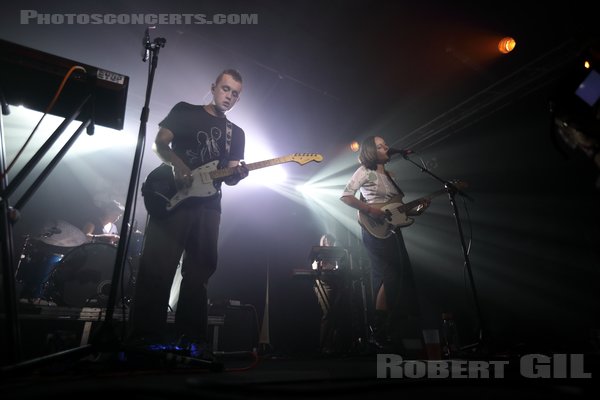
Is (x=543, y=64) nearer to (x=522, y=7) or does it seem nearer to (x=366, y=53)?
(x=522, y=7)

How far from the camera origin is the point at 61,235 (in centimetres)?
438

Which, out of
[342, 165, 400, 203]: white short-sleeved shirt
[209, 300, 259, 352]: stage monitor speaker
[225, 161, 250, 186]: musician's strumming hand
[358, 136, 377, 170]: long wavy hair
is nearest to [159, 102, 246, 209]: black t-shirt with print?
[225, 161, 250, 186]: musician's strumming hand

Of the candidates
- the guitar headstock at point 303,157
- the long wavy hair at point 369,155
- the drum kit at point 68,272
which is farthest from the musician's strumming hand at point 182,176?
the long wavy hair at point 369,155

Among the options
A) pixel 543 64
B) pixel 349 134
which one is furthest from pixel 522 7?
pixel 349 134

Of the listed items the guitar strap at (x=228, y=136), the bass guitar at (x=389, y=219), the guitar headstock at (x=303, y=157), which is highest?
the guitar headstock at (x=303, y=157)

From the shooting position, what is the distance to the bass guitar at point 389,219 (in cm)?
330

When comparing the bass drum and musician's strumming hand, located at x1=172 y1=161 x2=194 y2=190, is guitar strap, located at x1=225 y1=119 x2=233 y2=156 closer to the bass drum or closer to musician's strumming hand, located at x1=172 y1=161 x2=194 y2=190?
musician's strumming hand, located at x1=172 y1=161 x2=194 y2=190

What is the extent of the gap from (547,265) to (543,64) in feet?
9.46

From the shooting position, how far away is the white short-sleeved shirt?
3598 millimetres

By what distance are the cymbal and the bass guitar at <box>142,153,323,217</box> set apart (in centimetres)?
281

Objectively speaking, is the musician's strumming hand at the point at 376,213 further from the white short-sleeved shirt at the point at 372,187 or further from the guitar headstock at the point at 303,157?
the guitar headstock at the point at 303,157

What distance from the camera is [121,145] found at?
659 cm

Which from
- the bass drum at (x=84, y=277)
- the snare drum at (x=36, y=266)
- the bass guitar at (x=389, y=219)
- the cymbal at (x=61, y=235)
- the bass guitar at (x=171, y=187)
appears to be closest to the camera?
the bass guitar at (x=171, y=187)

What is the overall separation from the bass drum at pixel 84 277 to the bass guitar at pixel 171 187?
63.4 inches
